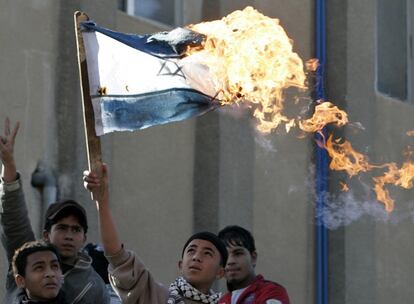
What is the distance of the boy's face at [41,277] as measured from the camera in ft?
25.1

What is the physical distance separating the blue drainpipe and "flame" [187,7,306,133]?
605 centimetres

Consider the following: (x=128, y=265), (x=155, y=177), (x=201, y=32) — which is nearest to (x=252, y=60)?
(x=201, y=32)

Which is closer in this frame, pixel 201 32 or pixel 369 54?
pixel 201 32

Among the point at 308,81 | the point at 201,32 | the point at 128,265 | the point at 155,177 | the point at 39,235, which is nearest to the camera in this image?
the point at 128,265

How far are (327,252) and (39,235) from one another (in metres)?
4.07

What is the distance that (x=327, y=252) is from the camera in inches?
603

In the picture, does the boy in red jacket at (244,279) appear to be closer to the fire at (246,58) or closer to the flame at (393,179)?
the fire at (246,58)

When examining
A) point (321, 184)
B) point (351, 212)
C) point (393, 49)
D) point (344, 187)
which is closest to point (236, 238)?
point (344, 187)

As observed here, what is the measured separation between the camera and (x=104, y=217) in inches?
294

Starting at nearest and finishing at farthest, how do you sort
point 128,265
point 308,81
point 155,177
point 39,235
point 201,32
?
1. point 128,265
2. point 201,32
3. point 39,235
4. point 155,177
5. point 308,81

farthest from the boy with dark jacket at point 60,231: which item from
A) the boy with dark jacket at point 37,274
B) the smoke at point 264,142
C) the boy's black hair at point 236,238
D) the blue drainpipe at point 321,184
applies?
the blue drainpipe at point 321,184

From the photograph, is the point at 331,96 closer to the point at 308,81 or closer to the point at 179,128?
the point at 308,81

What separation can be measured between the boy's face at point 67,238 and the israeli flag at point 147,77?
1.91ft

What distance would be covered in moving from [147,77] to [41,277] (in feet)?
4.51
